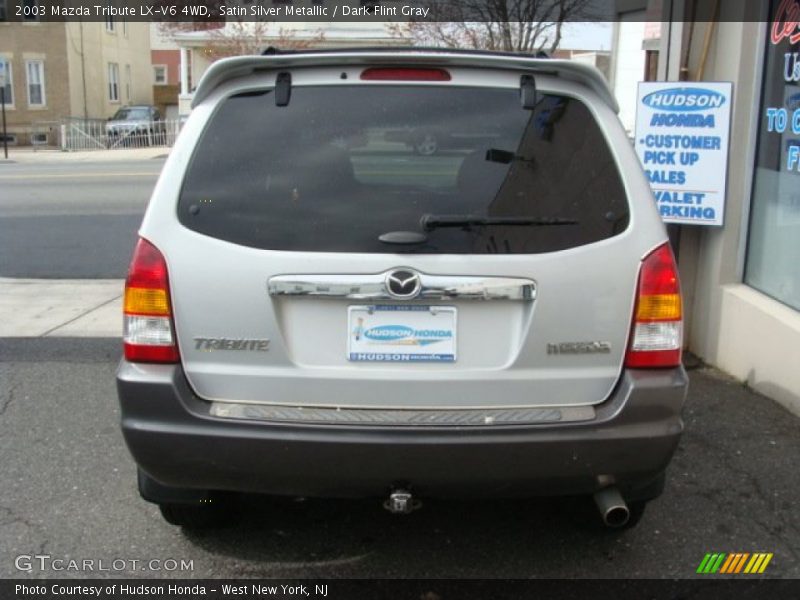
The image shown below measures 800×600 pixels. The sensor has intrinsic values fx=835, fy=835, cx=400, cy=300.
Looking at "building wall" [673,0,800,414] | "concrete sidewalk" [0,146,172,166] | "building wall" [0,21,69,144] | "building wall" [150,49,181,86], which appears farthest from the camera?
"building wall" [150,49,181,86]

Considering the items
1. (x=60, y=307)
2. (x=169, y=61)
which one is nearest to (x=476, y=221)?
(x=60, y=307)

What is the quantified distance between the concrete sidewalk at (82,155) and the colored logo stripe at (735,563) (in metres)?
26.7

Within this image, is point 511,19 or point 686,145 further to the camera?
point 511,19

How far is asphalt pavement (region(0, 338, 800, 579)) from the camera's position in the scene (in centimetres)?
333

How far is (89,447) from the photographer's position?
4.48 meters

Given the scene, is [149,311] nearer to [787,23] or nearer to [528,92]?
[528,92]

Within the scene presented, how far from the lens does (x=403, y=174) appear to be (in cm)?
291

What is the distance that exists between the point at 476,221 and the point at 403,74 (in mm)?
614

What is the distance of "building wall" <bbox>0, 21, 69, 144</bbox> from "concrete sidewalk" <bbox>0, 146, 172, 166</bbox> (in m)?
3.64

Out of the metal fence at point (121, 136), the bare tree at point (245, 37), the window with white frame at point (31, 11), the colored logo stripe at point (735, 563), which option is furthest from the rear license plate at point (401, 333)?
the window with white frame at point (31, 11)

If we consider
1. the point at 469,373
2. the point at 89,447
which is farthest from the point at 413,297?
the point at 89,447

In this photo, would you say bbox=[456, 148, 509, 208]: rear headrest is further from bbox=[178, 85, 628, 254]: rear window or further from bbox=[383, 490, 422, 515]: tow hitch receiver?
bbox=[383, 490, 422, 515]: tow hitch receiver

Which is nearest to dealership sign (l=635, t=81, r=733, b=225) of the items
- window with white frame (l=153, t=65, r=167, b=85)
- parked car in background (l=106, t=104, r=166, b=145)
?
parked car in background (l=106, t=104, r=166, b=145)

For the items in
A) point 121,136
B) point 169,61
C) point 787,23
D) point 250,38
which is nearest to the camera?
point 787,23
